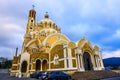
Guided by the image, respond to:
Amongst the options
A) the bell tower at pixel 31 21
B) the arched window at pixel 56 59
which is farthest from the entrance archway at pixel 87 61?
the bell tower at pixel 31 21

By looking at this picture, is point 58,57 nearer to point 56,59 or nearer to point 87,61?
point 56,59

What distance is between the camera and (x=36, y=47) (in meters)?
31.0

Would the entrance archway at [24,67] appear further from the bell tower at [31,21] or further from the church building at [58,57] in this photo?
the bell tower at [31,21]

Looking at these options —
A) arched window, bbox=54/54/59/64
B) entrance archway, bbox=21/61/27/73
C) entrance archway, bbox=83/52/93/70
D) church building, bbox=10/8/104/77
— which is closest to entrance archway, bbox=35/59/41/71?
church building, bbox=10/8/104/77

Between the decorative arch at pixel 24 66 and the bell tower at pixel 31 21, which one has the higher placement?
the bell tower at pixel 31 21

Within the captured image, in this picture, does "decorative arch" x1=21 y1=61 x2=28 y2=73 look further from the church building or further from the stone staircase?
the stone staircase

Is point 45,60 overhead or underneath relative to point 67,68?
overhead

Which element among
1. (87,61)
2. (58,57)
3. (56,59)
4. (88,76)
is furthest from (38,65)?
(88,76)

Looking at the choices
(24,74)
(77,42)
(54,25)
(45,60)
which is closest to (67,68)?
(77,42)

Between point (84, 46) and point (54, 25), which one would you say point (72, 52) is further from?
point (54, 25)

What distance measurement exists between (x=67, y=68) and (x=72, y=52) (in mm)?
2822

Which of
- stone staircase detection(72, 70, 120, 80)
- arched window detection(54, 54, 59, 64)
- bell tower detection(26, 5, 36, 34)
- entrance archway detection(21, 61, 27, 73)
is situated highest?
bell tower detection(26, 5, 36, 34)

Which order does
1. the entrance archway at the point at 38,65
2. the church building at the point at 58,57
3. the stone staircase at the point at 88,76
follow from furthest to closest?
1. the entrance archway at the point at 38,65
2. the church building at the point at 58,57
3. the stone staircase at the point at 88,76

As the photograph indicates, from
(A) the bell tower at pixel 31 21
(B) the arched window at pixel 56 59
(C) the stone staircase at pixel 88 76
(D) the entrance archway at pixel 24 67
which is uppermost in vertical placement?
(A) the bell tower at pixel 31 21
